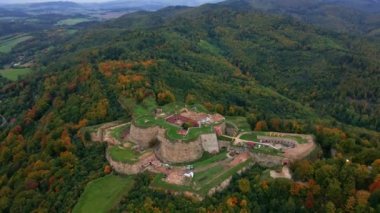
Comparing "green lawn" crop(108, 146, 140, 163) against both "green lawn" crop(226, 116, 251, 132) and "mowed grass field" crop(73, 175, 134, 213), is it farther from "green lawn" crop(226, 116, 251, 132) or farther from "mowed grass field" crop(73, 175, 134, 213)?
"green lawn" crop(226, 116, 251, 132)

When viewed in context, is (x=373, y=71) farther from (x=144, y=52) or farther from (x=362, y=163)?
(x=362, y=163)

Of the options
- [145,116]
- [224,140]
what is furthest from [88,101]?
[224,140]

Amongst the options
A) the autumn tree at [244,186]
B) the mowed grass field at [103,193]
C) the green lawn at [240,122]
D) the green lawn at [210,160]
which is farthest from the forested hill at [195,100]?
the green lawn at [210,160]

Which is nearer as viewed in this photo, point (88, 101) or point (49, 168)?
point (49, 168)

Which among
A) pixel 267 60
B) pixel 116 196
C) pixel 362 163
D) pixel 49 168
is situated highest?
pixel 362 163

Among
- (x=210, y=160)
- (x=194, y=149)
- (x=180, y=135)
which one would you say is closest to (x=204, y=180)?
(x=210, y=160)

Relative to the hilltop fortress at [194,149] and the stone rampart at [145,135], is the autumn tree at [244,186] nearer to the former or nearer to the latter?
the hilltop fortress at [194,149]

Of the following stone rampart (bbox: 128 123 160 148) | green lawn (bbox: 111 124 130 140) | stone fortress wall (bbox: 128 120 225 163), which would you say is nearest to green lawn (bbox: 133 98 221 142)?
stone rampart (bbox: 128 123 160 148)

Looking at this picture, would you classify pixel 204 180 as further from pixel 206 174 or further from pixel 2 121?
pixel 2 121
